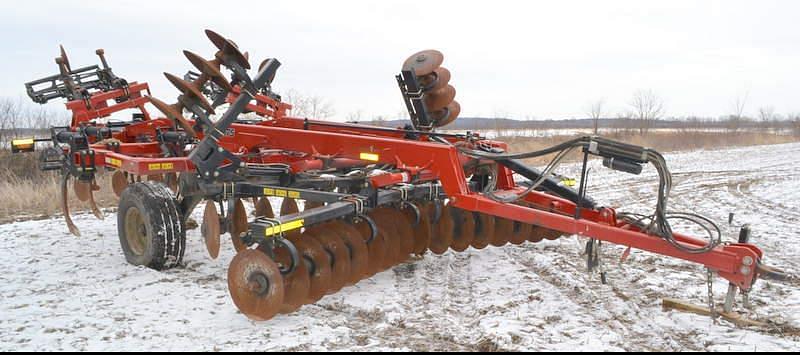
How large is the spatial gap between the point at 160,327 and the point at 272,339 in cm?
82

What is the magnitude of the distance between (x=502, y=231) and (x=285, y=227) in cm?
276

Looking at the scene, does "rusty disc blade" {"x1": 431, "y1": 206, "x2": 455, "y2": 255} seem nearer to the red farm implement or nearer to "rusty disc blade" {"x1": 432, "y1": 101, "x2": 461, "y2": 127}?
the red farm implement

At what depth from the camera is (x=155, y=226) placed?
533 cm

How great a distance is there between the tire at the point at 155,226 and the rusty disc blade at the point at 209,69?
151cm

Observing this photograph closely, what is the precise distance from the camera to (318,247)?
14.5 ft

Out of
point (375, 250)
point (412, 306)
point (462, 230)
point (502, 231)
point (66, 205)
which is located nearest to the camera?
point (412, 306)

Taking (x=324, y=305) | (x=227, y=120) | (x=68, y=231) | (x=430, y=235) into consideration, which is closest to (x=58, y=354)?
(x=324, y=305)

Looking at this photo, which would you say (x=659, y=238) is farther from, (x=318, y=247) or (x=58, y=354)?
(x=58, y=354)

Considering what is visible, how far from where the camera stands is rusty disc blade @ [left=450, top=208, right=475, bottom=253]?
5.80 metres

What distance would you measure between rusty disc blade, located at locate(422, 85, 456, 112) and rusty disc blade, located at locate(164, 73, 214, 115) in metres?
2.04

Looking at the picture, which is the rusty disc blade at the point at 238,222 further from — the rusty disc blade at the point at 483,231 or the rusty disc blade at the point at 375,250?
the rusty disc blade at the point at 483,231

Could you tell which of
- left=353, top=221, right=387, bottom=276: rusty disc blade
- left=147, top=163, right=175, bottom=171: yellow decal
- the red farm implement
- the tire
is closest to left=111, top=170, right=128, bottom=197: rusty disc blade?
the red farm implement

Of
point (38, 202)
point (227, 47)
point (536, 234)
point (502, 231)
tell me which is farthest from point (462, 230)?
point (38, 202)

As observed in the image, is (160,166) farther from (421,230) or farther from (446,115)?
(446,115)
